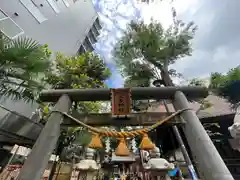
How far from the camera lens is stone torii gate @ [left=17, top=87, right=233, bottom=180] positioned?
2545mm

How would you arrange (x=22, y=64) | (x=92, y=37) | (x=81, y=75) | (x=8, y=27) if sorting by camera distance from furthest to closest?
(x=92, y=37)
(x=81, y=75)
(x=8, y=27)
(x=22, y=64)

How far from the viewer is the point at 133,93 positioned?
13.9 ft

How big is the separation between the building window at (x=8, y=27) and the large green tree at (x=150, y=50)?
5794 mm

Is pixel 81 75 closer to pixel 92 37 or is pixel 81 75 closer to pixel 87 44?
pixel 87 44

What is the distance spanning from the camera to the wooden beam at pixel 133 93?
4.17m

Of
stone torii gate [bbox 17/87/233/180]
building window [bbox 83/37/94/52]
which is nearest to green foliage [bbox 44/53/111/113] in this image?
stone torii gate [bbox 17/87/233/180]

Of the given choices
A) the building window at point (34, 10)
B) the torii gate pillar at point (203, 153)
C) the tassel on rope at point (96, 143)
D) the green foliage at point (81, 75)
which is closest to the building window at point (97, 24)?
the building window at point (34, 10)

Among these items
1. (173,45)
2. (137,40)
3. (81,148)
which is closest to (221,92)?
(173,45)

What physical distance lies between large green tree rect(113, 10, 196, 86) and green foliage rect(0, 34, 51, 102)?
16.9 ft

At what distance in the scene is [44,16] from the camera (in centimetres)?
1156

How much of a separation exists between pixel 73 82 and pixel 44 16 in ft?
18.1

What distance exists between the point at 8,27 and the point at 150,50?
24.1ft

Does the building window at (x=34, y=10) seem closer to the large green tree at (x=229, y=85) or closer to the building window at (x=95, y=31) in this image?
the large green tree at (x=229, y=85)

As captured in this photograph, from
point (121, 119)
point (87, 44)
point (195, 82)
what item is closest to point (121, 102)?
point (121, 119)
